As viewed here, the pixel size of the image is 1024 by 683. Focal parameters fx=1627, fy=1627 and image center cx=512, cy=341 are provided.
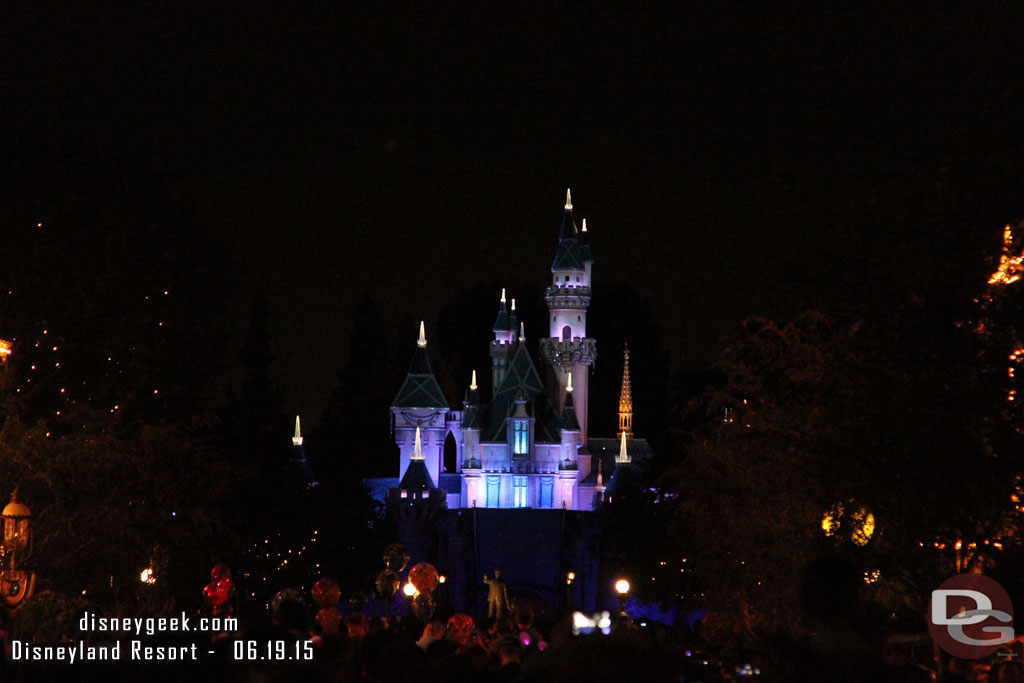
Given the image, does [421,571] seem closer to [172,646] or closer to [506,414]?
[172,646]

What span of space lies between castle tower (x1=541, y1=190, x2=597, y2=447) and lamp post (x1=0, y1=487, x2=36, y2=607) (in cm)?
7112

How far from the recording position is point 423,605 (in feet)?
83.8

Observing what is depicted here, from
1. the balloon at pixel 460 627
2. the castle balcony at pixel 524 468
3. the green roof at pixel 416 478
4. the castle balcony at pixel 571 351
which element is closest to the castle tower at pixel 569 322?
the castle balcony at pixel 571 351

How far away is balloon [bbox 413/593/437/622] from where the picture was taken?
24.7 meters

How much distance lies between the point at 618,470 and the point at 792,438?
65586 millimetres

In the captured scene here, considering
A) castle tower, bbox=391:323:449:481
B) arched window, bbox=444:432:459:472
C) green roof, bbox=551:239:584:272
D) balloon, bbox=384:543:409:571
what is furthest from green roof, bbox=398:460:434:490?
balloon, bbox=384:543:409:571

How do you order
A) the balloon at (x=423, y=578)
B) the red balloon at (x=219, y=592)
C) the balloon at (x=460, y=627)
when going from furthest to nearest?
the balloon at (x=423, y=578) → the red balloon at (x=219, y=592) → the balloon at (x=460, y=627)

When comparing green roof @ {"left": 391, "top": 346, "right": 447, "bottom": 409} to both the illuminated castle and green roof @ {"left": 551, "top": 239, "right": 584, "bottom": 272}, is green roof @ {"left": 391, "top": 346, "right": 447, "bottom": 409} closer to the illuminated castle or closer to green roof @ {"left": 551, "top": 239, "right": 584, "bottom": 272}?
the illuminated castle

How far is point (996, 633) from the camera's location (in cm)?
1603

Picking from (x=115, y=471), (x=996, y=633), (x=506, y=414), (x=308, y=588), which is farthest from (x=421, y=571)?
(x=506, y=414)

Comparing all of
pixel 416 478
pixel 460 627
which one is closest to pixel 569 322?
pixel 416 478

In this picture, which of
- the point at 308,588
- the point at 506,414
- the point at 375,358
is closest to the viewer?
the point at 308,588

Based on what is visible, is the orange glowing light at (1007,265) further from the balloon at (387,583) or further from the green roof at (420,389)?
the green roof at (420,389)

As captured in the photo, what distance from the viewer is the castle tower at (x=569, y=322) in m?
93.2
